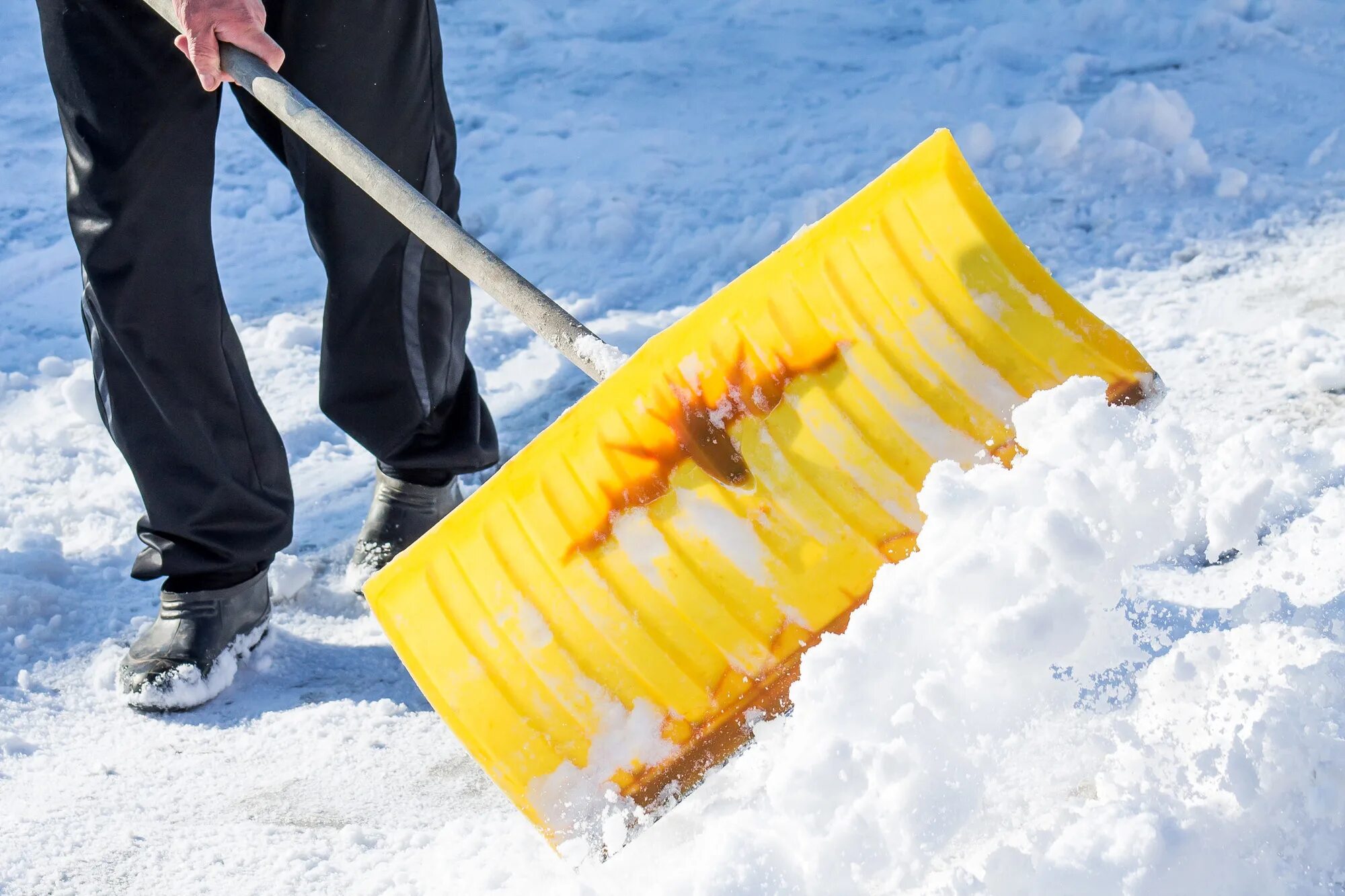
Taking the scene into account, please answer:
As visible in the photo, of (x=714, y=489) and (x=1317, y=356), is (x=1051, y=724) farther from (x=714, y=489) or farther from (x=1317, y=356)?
(x=1317, y=356)

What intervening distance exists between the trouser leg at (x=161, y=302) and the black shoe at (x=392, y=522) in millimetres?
228

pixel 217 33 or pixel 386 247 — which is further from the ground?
pixel 217 33

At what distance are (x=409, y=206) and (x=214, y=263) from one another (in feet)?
1.54

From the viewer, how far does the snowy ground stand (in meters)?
1.32

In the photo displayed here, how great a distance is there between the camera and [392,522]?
2387 mm

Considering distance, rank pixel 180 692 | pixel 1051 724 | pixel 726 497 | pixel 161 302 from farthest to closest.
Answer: pixel 180 692
pixel 161 302
pixel 726 497
pixel 1051 724

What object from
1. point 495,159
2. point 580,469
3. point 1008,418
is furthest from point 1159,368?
point 495,159

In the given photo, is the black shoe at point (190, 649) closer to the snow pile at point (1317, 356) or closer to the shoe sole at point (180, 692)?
the shoe sole at point (180, 692)

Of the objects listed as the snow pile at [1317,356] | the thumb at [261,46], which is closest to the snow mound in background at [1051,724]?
the snow pile at [1317,356]

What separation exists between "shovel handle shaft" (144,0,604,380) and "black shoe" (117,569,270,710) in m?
0.80

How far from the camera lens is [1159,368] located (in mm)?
2512

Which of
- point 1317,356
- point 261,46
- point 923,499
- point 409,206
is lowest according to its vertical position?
point 1317,356

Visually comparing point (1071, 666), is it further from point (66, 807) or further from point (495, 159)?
point (495, 159)

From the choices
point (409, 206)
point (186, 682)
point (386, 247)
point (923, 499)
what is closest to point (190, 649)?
point (186, 682)
